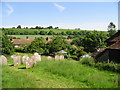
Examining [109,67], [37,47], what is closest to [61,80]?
[109,67]

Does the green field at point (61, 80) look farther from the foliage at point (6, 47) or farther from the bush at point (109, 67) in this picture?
the foliage at point (6, 47)

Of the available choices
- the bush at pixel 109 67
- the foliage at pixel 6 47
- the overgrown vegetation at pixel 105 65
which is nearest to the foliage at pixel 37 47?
the foliage at pixel 6 47

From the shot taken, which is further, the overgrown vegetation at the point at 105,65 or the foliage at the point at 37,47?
the foliage at the point at 37,47

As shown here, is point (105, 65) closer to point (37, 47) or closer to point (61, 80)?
point (61, 80)

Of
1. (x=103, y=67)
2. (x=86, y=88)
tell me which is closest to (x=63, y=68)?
(x=103, y=67)

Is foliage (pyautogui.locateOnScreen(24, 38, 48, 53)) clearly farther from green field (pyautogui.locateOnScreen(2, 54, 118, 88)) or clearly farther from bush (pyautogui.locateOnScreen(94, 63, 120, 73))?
bush (pyautogui.locateOnScreen(94, 63, 120, 73))

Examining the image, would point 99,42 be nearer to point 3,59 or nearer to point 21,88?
point 3,59

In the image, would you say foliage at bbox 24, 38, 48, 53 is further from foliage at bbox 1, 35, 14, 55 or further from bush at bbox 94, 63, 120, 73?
bush at bbox 94, 63, 120, 73

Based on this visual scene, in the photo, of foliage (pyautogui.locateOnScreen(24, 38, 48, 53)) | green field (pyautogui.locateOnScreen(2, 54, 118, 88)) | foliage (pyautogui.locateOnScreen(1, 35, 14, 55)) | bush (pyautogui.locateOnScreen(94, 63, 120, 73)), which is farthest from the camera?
foliage (pyautogui.locateOnScreen(24, 38, 48, 53))

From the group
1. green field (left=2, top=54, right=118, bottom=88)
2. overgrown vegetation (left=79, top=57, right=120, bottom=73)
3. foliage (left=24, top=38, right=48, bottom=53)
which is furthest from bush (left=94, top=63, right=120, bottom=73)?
foliage (left=24, top=38, right=48, bottom=53)

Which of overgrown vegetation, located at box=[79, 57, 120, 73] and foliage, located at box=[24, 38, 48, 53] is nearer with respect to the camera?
overgrown vegetation, located at box=[79, 57, 120, 73]

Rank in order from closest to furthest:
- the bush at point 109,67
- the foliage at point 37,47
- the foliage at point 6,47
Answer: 1. the bush at point 109,67
2. the foliage at point 6,47
3. the foliage at point 37,47

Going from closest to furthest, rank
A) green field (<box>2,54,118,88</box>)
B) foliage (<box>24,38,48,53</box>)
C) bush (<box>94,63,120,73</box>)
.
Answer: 1. green field (<box>2,54,118,88</box>)
2. bush (<box>94,63,120,73</box>)
3. foliage (<box>24,38,48,53</box>)

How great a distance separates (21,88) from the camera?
25.6ft
